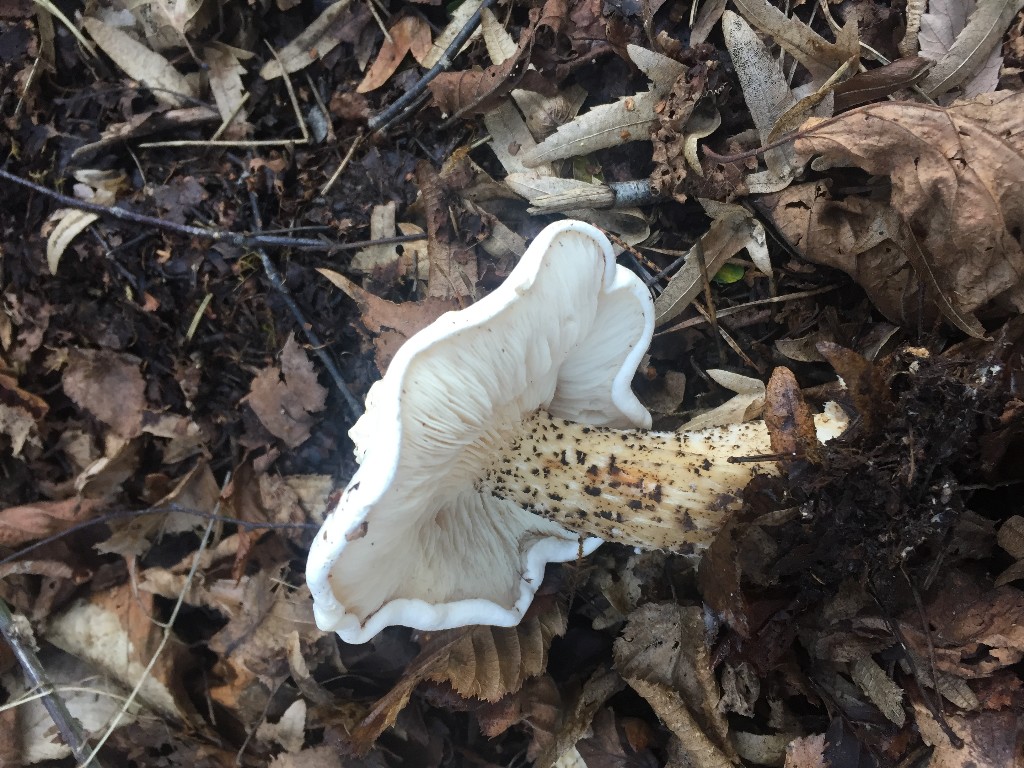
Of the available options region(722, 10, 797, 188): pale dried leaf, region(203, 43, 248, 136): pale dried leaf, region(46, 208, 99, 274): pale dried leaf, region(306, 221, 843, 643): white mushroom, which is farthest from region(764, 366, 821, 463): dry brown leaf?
region(46, 208, 99, 274): pale dried leaf

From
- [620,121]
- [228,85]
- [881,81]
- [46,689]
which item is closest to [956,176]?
[881,81]

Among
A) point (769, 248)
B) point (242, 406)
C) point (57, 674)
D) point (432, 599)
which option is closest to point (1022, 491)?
point (769, 248)

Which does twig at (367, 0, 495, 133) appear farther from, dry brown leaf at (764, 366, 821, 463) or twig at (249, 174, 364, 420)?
dry brown leaf at (764, 366, 821, 463)

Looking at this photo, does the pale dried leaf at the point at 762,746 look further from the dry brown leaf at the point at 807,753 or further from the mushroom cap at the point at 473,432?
the mushroom cap at the point at 473,432

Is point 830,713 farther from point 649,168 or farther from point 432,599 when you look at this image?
point 649,168

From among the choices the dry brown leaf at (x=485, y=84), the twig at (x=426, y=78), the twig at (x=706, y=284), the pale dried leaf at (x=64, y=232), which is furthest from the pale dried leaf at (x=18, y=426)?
the twig at (x=706, y=284)

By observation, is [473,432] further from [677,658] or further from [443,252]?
[677,658]
